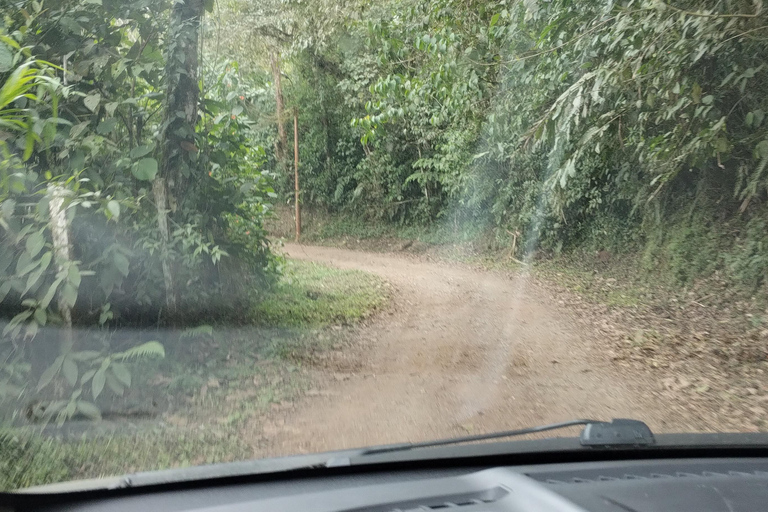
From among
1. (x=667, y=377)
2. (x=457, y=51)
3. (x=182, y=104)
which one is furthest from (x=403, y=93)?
(x=667, y=377)

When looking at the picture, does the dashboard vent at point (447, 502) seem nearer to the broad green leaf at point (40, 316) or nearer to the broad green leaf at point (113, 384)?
the broad green leaf at point (113, 384)

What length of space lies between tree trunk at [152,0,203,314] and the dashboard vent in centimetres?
440

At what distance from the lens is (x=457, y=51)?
9016 mm

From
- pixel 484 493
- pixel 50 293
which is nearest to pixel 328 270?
pixel 50 293

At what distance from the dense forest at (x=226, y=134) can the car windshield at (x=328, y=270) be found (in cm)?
3

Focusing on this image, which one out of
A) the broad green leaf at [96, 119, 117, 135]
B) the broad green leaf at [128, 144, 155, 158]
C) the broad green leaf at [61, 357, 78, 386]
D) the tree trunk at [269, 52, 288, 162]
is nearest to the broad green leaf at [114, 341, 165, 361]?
the broad green leaf at [61, 357, 78, 386]

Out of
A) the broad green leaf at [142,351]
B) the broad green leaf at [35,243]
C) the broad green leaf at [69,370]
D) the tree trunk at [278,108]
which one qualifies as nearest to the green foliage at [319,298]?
the broad green leaf at [142,351]

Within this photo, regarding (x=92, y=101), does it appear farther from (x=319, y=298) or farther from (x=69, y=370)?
(x=319, y=298)

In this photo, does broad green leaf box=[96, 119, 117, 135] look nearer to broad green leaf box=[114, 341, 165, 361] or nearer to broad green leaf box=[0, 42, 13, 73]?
broad green leaf box=[0, 42, 13, 73]

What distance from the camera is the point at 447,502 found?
211 cm

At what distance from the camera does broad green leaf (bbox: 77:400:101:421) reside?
4.47 meters

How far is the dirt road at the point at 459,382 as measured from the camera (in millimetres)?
4855

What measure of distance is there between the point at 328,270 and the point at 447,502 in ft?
34.7

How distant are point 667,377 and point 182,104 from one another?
544 cm
